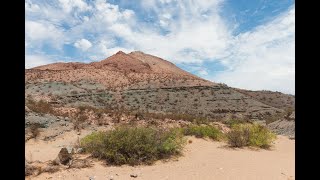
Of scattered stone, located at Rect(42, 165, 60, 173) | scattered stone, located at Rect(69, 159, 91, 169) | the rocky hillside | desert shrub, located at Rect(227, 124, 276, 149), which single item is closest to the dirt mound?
desert shrub, located at Rect(227, 124, 276, 149)

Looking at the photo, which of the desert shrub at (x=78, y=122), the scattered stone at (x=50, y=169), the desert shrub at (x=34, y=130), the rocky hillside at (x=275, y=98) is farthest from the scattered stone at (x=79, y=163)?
the rocky hillside at (x=275, y=98)

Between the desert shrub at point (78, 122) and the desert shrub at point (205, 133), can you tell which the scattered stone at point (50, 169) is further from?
the desert shrub at point (78, 122)

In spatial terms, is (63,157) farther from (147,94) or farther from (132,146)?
(147,94)

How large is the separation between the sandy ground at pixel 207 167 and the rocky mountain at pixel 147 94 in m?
17.6

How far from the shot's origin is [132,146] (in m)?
9.96

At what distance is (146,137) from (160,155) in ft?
2.41

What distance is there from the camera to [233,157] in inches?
426

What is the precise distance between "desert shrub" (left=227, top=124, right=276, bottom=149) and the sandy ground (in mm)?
518

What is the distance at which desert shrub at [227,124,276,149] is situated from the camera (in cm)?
1292

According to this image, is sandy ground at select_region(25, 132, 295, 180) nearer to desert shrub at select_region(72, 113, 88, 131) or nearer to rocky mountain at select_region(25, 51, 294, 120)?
desert shrub at select_region(72, 113, 88, 131)

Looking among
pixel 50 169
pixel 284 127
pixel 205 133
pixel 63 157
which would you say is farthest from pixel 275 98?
pixel 50 169

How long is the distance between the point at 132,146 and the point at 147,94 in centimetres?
3010

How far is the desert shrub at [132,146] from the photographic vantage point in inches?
382
